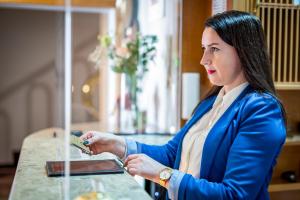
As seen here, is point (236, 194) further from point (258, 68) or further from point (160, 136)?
point (160, 136)

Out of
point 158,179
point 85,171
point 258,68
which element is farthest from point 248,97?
point 85,171

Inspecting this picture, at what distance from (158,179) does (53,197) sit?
28 centimetres

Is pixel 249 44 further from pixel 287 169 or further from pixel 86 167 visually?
pixel 287 169

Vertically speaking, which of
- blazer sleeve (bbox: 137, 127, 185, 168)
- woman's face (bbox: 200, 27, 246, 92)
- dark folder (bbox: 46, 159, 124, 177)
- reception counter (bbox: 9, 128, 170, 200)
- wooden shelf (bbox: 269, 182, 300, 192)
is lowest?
wooden shelf (bbox: 269, 182, 300, 192)

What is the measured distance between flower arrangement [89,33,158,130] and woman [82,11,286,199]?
1.44m

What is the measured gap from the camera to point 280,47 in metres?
2.06

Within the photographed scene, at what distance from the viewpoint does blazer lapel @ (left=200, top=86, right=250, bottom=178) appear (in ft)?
3.62

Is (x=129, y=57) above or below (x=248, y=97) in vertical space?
above

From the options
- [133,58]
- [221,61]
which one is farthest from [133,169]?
[133,58]

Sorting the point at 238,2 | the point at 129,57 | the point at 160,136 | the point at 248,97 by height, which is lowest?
the point at 160,136

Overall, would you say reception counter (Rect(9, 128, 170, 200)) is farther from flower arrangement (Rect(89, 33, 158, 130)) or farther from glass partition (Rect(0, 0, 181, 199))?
flower arrangement (Rect(89, 33, 158, 130))

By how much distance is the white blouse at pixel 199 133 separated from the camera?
117 cm

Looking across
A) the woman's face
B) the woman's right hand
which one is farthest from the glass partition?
the woman's face

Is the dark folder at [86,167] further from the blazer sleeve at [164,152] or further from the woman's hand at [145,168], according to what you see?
the woman's hand at [145,168]
